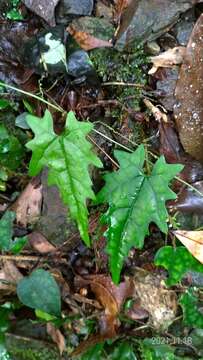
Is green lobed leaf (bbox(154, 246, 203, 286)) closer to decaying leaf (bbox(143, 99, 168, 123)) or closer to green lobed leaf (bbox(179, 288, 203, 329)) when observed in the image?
green lobed leaf (bbox(179, 288, 203, 329))

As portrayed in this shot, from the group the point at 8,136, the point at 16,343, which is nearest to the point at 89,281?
the point at 16,343

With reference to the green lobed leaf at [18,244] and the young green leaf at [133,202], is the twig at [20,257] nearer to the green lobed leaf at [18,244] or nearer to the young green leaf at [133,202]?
the green lobed leaf at [18,244]

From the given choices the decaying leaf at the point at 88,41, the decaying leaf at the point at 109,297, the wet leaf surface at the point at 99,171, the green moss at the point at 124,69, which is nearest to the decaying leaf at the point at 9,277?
the wet leaf surface at the point at 99,171

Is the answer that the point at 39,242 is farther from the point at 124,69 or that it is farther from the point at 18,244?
the point at 124,69

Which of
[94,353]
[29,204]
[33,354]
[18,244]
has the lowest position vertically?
[33,354]

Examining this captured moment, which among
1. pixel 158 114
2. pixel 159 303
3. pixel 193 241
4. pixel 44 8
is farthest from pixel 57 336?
pixel 44 8

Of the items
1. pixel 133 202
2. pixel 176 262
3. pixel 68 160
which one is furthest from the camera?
pixel 176 262

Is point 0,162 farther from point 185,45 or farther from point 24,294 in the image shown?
point 185,45

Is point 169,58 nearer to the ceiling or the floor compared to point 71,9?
nearer to the floor
